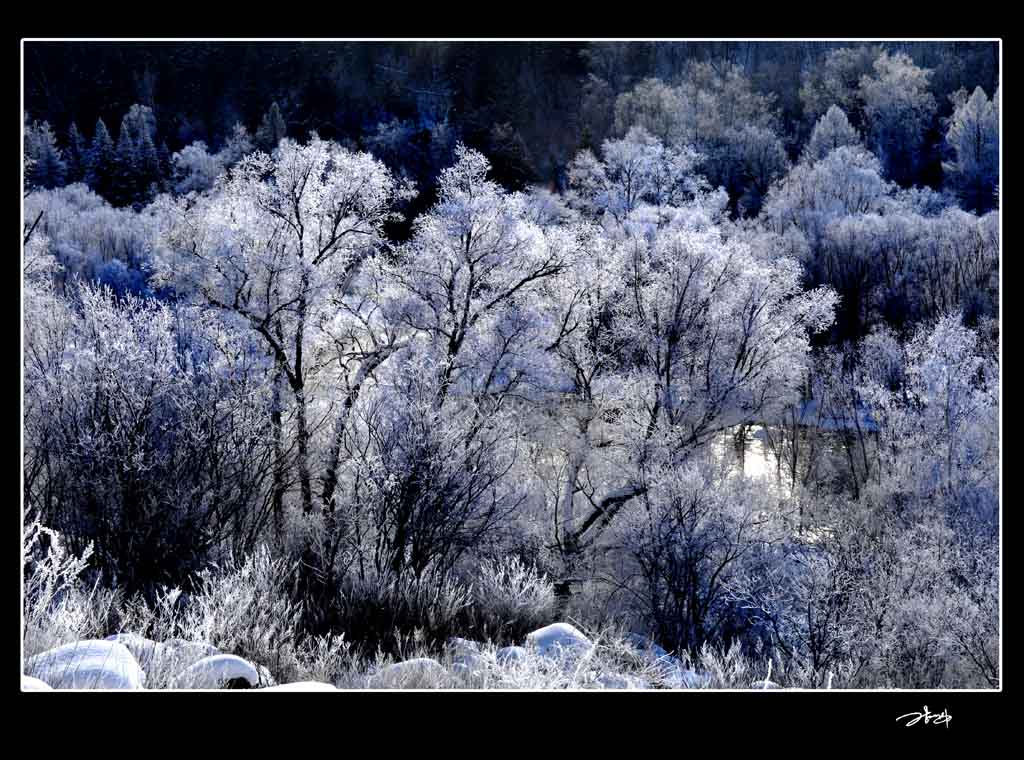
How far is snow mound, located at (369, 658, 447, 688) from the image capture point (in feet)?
16.7

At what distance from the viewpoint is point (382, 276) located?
1611cm

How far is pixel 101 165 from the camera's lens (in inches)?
1187

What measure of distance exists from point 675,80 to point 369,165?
2246cm

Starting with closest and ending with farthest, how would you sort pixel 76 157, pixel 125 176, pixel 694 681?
pixel 694 681, pixel 125 176, pixel 76 157

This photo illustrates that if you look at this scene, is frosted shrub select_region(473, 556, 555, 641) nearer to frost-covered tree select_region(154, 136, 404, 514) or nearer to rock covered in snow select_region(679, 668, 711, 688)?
rock covered in snow select_region(679, 668, 711, 688)

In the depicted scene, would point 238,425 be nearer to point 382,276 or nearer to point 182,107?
point 382,276

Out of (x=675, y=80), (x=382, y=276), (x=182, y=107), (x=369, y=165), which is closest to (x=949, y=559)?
(x=382, y=276)

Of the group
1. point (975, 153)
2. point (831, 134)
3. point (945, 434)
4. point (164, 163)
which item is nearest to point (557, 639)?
point (945, 434)

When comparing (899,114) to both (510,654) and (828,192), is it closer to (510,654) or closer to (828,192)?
(828,192)

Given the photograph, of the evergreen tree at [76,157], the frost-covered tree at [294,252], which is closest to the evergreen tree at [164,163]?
the evergreen tree at [76,157]
